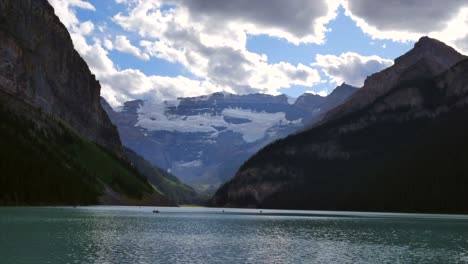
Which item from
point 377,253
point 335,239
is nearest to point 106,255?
point 377,253

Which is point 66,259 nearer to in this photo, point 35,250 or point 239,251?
point 35,250

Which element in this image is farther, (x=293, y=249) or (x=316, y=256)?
(x=293, y=249)

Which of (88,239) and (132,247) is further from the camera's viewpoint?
(88,239)

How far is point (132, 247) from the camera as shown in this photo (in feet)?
265

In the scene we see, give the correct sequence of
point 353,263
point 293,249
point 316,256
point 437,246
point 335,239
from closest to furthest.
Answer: point 353,263
point 316,256
point 293,249
point 437,246
point 335,239

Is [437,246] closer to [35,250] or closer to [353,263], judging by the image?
[353,263]

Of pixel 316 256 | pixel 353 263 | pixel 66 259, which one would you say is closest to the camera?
pixel 66 259

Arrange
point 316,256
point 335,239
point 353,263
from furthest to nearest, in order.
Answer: point 335,239 < point 316,256 < point 353,263

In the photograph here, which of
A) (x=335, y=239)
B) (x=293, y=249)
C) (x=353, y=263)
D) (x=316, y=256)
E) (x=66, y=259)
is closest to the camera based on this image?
(x=66, y=259)

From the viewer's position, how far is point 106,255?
70250 millimetres

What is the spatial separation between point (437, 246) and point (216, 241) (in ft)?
119

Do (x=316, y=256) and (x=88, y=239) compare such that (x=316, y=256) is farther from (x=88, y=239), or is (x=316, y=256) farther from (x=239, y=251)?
(x=88, y=239)

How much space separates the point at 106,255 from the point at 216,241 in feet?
94.0

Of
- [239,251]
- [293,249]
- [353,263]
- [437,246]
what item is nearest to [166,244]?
[239,251]
